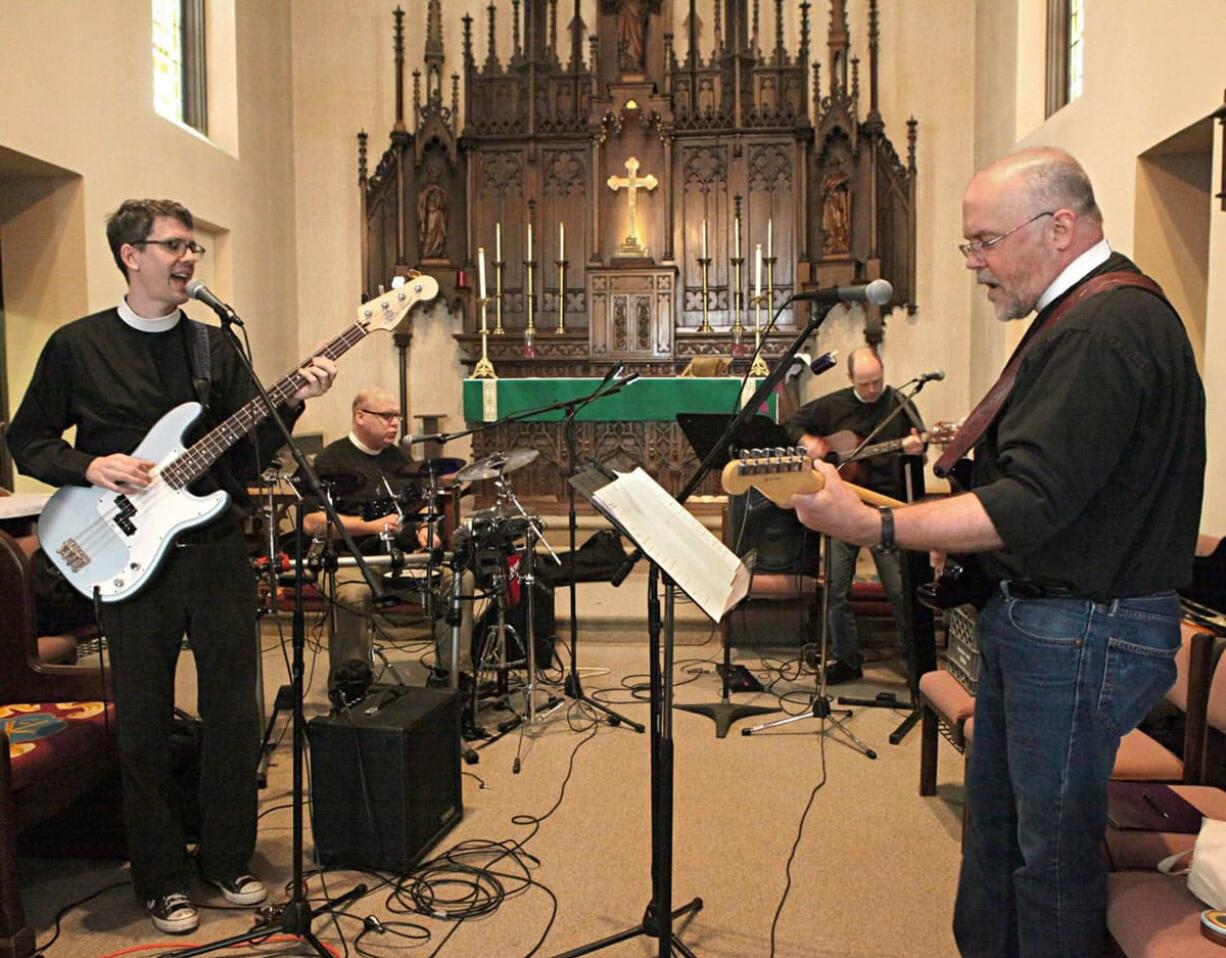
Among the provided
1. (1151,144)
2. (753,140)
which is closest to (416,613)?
(1151,144)

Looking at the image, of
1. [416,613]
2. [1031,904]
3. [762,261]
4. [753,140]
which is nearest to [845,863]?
[1031,904]

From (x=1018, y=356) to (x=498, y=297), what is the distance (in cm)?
782

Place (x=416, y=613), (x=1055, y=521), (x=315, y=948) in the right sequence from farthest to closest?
1. (x=416, y=613)
2. (x=315, y=948)
3. (x=1055, y=521)

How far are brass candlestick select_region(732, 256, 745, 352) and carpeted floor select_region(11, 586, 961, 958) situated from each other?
499 centimetres

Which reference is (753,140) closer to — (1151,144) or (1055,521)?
(1151,144)

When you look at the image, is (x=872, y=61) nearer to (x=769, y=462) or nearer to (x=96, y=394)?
(x=96, y=394)

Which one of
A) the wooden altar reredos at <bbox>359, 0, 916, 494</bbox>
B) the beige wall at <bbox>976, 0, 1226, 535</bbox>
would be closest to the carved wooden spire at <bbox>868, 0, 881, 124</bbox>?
the wooden altar reredos at <bbox>359, 0, 916, 494</bbox>

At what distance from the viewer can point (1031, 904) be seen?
2.07 m

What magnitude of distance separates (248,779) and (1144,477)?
2547mm

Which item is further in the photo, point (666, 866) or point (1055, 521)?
point (666, 866)

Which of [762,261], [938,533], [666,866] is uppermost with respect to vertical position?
[762,261]

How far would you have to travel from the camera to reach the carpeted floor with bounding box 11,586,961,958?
2.90 metres

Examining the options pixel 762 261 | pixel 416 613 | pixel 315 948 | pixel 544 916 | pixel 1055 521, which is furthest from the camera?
pixel 762 261

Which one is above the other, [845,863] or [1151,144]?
[1151,144]
